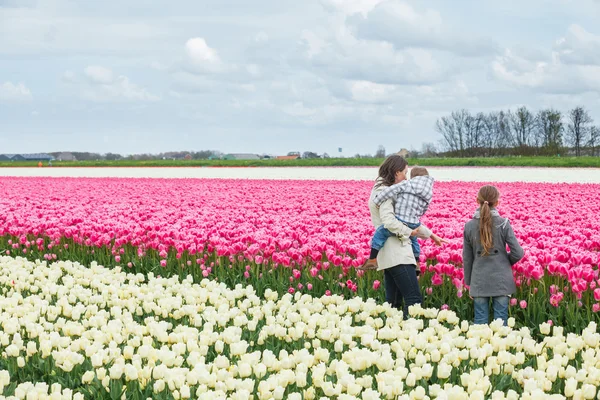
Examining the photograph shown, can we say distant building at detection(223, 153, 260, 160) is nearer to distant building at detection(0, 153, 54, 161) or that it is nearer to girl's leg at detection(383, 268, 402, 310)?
distant building at detection(0, 153, 54, 161)

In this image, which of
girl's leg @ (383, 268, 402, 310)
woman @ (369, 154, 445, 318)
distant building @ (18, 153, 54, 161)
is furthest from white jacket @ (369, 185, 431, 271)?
distant building @ (18, 153, 54, 161)

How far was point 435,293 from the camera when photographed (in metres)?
7.10

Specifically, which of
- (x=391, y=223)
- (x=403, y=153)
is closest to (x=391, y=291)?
(x=391, y=223)

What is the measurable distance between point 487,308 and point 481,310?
0.20ft

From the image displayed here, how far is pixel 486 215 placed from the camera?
621 centimetres

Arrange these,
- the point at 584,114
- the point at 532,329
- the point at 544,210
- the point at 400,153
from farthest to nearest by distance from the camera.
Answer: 1. the point at 584,114
2. the point at 544,210
3. the point at 400,153
4. the point at 532,329

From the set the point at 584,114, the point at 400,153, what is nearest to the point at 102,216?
the point at 400,153

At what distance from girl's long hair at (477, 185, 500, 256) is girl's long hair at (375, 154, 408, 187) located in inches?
31.3

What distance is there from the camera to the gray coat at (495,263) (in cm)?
625

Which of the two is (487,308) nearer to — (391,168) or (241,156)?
(391,168)

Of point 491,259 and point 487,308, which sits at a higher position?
point 491,259

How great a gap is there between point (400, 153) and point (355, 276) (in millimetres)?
1686

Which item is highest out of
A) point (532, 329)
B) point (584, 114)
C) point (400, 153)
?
point (584, 114)

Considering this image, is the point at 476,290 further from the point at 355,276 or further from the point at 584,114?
the point at 584,114
